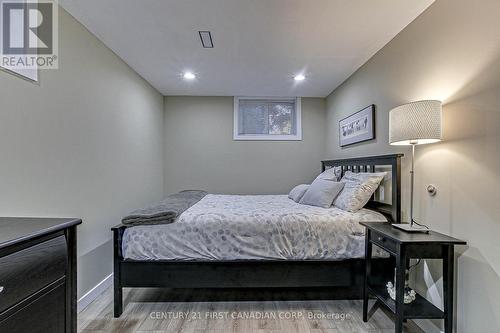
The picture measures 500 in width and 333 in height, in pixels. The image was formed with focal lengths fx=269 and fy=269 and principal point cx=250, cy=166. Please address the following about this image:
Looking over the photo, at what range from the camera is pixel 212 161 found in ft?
15.2

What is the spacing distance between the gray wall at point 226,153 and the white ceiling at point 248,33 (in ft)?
3.30

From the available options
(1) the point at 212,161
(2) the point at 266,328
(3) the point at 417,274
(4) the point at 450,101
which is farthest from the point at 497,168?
(1) the point at 212,161

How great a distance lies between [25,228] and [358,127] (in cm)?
Result: 320

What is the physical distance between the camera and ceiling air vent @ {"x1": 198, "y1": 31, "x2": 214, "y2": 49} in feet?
7.93

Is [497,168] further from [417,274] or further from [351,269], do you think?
[351,269]

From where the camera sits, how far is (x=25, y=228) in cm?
113

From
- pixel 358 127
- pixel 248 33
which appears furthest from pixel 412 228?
pixel 248 33

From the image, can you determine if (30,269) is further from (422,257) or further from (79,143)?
(422,257)

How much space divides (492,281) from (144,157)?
3.72 m

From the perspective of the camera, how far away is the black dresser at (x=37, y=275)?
0.96 m

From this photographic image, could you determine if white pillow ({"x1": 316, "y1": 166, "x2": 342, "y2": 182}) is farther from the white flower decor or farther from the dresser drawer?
the dresser drawer

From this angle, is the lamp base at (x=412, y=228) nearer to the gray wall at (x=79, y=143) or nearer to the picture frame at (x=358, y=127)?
the picture frame at (x=358, y=127)

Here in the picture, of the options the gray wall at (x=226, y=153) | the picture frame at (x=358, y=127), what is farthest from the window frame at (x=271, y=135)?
the picture frame at (x=358, y=127)

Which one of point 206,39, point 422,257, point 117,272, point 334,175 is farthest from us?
point 334,175
